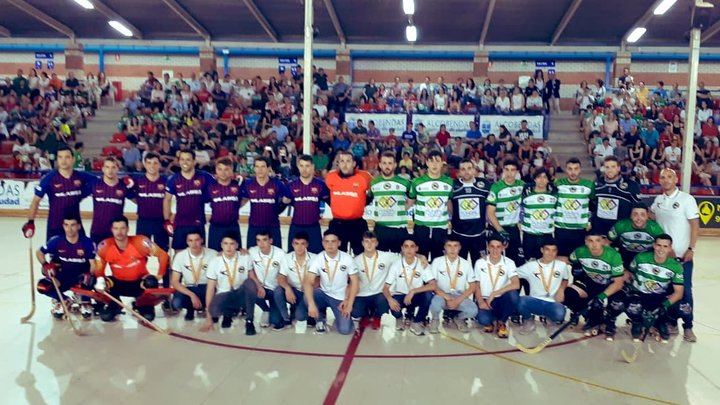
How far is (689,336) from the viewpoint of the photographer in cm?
598

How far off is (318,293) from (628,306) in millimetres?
3100

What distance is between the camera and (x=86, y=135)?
19.1 metres

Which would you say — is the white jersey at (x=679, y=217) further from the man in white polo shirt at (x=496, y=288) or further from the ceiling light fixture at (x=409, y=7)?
the ceiling light fixture at (x=409, y=7)

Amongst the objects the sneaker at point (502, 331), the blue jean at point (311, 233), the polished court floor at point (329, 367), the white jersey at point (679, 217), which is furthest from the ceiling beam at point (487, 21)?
the sneaker at point (502, 331)

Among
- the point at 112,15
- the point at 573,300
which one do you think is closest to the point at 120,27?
the point at 112,15

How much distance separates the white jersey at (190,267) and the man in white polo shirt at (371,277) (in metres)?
1.63

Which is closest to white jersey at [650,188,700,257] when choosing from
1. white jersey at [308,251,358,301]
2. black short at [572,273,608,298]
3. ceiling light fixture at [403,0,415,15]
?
black short at [572,273,608,298]

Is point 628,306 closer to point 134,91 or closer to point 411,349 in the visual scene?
point 411,349

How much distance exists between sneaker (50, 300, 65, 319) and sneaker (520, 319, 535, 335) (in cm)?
487

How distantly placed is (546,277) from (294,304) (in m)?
2.63

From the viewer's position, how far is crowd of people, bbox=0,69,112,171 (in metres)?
15.8

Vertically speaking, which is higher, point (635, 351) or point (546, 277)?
point (546, 277)

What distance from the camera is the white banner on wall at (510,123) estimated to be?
16.7 m

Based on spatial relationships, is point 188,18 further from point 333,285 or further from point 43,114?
point 333,285
